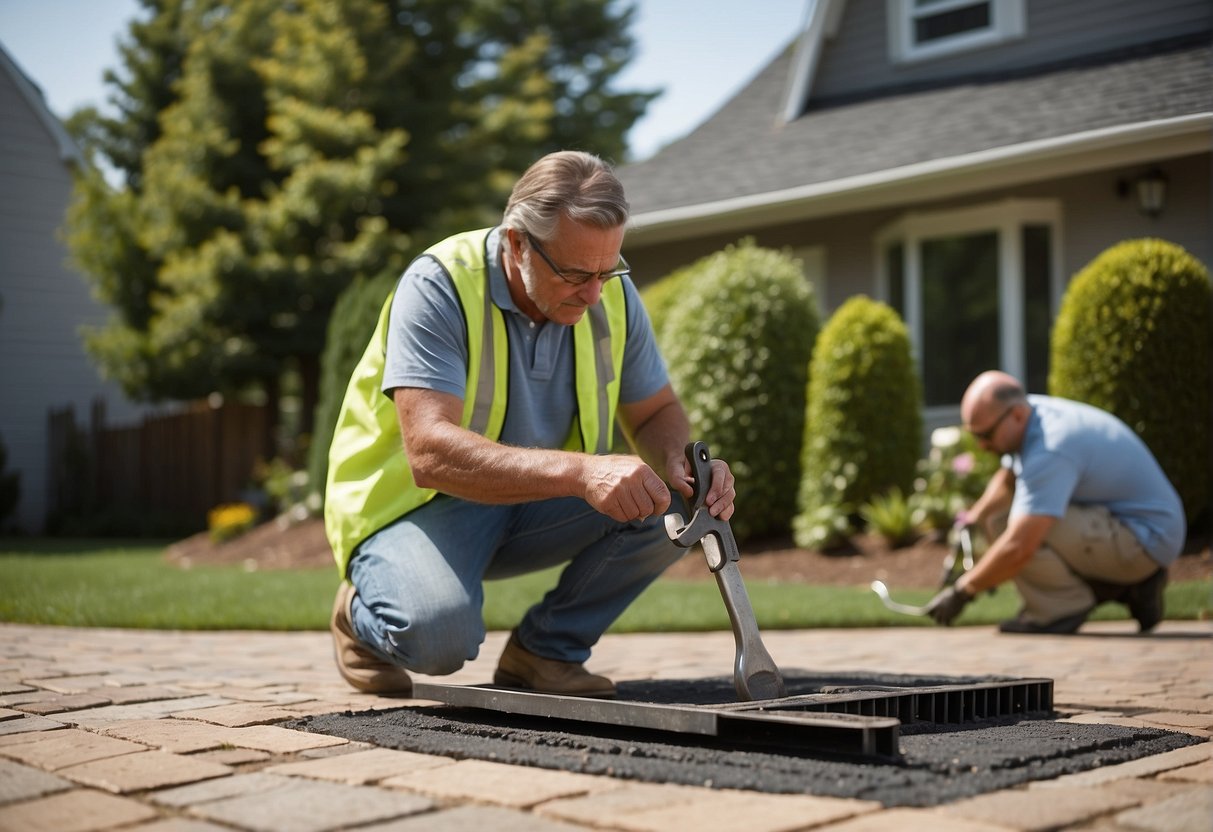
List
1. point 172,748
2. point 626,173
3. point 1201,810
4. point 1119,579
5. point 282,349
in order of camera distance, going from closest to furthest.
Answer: point 1201,810, point 172,748, point 1119,579, point 626,173, point 282,349

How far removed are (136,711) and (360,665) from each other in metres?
0.63

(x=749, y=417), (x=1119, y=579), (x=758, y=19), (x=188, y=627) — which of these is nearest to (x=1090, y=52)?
(x=758, y=19)

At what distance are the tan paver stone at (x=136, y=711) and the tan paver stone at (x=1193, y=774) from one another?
86.8 inches

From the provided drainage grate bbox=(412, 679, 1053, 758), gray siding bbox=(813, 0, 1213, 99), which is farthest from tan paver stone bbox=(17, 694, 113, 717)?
gray siding bbox=(813, 0, 1213, 99)

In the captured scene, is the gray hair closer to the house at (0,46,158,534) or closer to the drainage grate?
the drainage grate

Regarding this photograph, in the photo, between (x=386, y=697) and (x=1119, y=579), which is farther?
(x=1119, y=579)

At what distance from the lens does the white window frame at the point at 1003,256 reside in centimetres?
1017

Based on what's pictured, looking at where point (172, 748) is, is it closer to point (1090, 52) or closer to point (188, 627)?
point (188, 627)

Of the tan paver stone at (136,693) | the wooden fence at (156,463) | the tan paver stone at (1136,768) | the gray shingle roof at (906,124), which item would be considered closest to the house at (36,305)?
the wooden fence at (156,463)

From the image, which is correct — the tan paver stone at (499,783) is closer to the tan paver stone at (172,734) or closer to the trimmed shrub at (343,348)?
the tan paver stone at (172,734)

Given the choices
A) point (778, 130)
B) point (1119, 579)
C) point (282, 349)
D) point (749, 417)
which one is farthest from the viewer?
point (282, 349)

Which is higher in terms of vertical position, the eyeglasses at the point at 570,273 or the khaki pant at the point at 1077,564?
the eyeglasses at the point at 570,273

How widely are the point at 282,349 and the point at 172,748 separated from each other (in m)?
13.6

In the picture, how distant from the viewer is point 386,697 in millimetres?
3438
